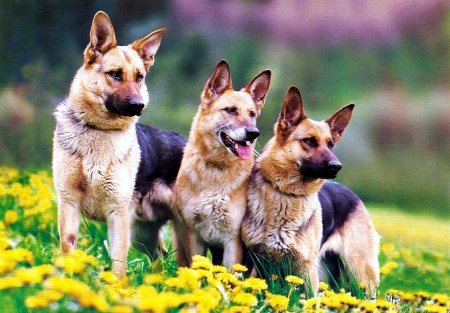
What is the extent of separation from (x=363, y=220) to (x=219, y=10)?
3475 millimetres

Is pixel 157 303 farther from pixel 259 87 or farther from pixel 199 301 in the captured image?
pixel 259 87

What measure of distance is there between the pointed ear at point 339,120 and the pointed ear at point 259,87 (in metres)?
0.51

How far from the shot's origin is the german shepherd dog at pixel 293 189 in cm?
405

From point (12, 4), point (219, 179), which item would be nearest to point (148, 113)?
point (12, 4)

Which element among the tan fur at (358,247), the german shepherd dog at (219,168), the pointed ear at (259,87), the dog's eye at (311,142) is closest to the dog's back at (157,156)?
the german shepherd dog at (219,168)

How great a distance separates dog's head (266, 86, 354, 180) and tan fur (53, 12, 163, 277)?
1043 millimetres

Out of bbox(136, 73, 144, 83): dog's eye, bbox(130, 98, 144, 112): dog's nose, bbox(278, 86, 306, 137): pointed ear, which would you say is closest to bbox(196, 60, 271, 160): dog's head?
bbox(278, 86, 306, 137): pointed ear

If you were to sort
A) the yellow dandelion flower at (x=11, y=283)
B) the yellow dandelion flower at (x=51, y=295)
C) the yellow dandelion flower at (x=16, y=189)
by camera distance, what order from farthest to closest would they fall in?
1. the yellow dandelion flower at (x=16, y=189)
2. the yellow dandelion flower at (x=11, y=283)
3. the yellow dandelion flower at (x=51, y=295)

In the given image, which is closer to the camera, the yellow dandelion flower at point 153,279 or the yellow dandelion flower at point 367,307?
the yellow dandelion flower at point 367,307

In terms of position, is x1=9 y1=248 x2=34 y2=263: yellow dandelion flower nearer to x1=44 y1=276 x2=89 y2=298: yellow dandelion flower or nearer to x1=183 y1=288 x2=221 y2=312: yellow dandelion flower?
x1=44 y1=276 x2=89 y2=298: yellow dandelion flower

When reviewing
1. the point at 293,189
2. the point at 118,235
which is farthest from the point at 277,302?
the point at 293,189

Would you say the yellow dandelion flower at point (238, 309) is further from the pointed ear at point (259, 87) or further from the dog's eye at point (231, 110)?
the pointed ear at point (259, 87)

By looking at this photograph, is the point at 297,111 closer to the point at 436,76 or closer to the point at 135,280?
the point at 135,280

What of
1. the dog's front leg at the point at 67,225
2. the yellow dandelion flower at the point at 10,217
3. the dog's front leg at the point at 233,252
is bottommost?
the yellow dandelion flower at the point at 10,217
